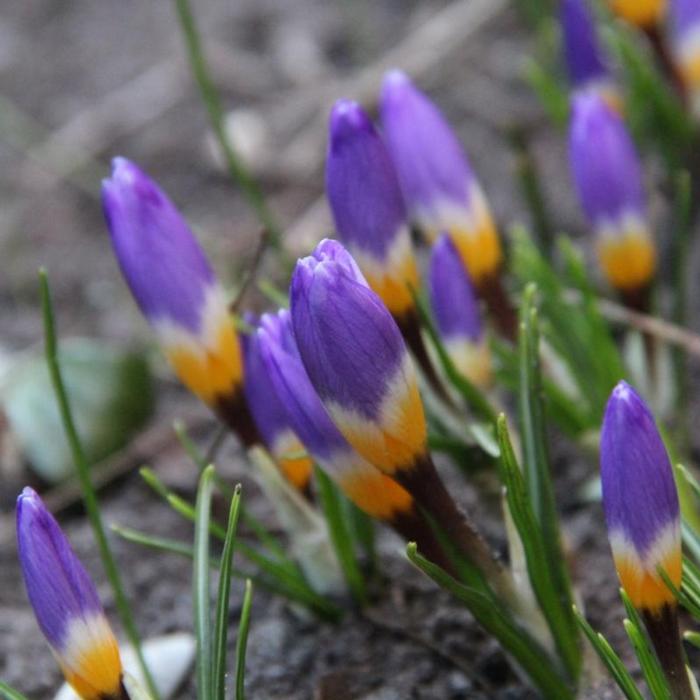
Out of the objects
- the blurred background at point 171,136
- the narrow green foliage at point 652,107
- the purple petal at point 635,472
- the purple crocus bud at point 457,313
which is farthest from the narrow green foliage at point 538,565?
the narrow green foliage at point 652,107

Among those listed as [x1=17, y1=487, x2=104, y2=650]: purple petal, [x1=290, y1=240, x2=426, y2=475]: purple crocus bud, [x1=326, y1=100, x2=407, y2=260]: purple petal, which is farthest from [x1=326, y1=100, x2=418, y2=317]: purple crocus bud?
[x1=17, y1=487, x2=104, y2=650]: purple petal

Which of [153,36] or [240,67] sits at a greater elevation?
[153,36]

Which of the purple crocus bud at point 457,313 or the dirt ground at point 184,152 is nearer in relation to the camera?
the purple crocus bud at point 457,313

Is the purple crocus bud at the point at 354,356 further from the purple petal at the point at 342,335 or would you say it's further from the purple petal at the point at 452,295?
the purple petal at the point at 452,295

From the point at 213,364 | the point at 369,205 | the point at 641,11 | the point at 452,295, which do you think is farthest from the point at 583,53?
the point at 213,364

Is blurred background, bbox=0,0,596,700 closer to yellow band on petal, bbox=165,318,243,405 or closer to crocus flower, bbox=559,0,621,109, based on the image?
crocus flower, bbox=559,0,621,109

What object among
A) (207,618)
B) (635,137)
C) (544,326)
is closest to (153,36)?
(635,137)

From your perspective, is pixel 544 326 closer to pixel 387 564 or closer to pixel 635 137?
pixel 387 564

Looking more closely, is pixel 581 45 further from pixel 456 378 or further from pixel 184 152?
pixel 184 152
